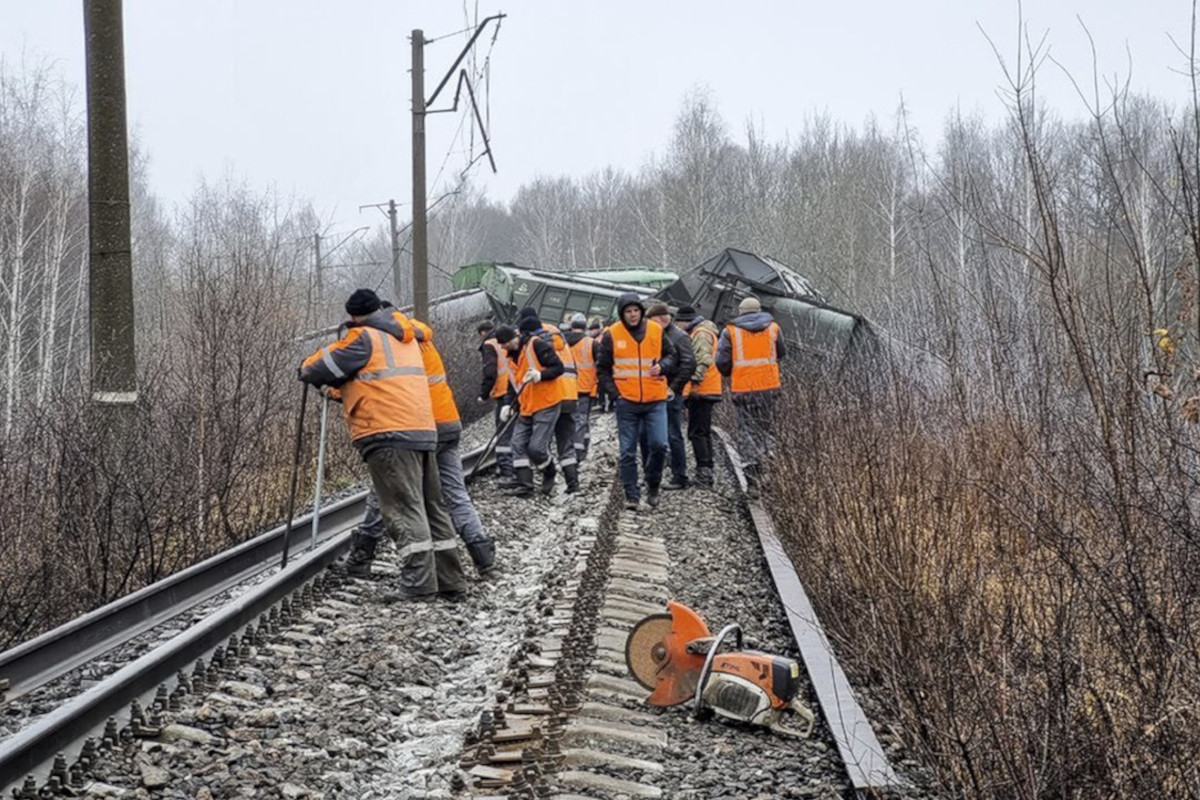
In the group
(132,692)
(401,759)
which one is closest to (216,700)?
(132,692)

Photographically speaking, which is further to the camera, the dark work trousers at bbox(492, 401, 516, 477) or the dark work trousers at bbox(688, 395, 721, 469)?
the dark work trousers at bbox(492, 401, 516, 477)

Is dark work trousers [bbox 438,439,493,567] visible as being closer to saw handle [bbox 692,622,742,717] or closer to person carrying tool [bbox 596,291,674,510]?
person carrying tool [bbox 596,291,674,510]

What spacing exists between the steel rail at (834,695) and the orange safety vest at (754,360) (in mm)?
3874

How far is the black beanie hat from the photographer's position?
714 cm

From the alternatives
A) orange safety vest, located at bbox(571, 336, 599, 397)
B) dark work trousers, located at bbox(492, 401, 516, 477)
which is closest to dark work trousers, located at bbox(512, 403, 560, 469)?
dark work trousers, located at bbox(492, 401, 516, 477)

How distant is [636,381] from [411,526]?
13.0 ft

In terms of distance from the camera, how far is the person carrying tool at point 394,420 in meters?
7.13

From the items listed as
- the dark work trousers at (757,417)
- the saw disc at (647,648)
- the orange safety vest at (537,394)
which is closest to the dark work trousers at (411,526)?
the saw disc at (647,648)

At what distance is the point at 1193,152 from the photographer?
12.5 ft

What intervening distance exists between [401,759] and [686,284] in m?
19.1

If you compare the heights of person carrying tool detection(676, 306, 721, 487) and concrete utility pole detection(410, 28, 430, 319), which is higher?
concrete utility pole detection(410, 28, 430, 319)

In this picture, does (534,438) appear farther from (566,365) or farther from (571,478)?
(566,365)

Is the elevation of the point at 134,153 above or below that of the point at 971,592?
above

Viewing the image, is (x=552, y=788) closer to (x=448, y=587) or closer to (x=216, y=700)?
(x=216, y=700)
